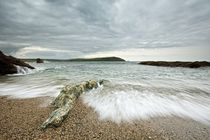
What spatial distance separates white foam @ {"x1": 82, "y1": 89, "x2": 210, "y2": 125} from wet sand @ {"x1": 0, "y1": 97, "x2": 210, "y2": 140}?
14.6 inches

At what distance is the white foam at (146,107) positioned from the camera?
4.45m

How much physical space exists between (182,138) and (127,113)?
1739 mm

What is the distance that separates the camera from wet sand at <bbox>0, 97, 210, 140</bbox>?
3242mm

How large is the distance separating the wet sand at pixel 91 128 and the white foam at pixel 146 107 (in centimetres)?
37

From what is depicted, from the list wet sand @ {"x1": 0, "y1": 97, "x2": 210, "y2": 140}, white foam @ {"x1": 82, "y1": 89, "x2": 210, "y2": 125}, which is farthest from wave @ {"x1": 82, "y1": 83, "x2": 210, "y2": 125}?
wet sand @ {"x1": 0, "y1": 97, "x2": 210, "y2": 140}

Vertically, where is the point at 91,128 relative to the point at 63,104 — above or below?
below

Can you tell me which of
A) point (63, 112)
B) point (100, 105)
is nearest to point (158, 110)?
point (100, 105)

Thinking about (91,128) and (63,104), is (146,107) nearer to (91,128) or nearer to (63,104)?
(91,128)

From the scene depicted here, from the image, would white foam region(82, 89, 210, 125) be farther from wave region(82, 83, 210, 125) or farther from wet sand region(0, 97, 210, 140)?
wet sand region(0, 97, 210, 140)

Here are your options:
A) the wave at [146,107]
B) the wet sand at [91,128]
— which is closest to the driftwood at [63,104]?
the wet sand at [91,128]

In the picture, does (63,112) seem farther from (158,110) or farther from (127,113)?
(158,110)

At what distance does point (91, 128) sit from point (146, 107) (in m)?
2.40

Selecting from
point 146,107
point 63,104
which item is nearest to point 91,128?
point 63,104

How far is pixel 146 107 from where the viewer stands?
5242 millimetres
